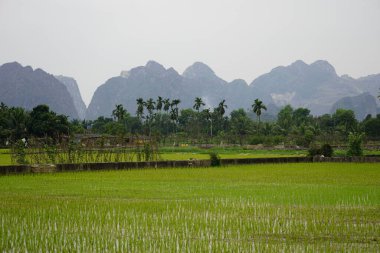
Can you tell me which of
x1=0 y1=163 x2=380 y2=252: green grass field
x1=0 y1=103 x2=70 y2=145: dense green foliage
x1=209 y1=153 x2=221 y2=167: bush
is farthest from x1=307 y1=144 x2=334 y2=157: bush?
x1=0 y1=103 x2=70 y2=145: dense green foliage

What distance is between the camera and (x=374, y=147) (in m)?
57.2

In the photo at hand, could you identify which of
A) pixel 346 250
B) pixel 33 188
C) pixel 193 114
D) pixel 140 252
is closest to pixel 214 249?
pixel 140 252

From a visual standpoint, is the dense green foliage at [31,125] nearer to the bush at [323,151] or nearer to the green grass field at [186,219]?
the bush at [323,151]

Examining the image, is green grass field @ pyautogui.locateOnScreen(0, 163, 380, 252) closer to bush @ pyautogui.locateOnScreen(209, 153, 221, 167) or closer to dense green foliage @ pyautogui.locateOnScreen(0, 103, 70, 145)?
bush @ pyautogui.locateOnScreen(209, 153, 221, 167)

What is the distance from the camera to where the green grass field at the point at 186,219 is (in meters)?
6.53

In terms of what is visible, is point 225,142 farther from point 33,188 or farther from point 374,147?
point 33,188

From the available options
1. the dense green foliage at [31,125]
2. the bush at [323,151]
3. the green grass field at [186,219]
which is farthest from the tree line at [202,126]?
the green grass field at [186,219]

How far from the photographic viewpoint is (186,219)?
8484 millimetres

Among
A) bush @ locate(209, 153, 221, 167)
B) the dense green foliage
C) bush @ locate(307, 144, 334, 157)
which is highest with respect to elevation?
the dense green foliage

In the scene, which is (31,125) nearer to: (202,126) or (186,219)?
(202,126)

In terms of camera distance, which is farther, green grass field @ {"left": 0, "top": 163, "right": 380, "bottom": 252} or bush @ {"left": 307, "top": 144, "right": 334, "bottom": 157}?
bush @ {"left": 307, "top": 144, "right": 334, "bottom": 157}

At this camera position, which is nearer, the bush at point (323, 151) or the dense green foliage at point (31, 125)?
the bush at point (323, 151)

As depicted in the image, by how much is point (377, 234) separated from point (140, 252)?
3.77 m

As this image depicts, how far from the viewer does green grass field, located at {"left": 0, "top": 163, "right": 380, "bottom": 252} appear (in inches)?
257
